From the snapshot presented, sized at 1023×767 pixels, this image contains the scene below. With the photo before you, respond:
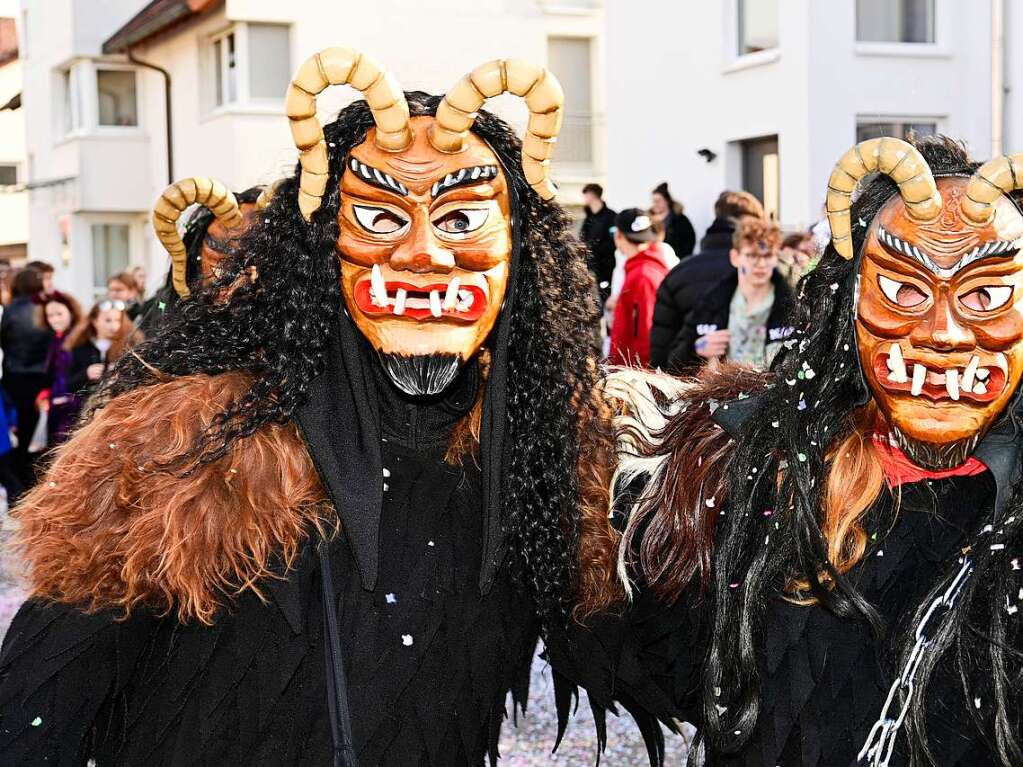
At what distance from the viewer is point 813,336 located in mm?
2455

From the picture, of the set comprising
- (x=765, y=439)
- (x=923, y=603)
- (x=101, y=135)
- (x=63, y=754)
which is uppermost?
(x=101, y=135)

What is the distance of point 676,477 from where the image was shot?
8.36ft

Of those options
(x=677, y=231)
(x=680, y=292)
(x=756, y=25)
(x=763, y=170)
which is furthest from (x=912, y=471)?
(x=756, y=25)

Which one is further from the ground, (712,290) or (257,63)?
(257,63)

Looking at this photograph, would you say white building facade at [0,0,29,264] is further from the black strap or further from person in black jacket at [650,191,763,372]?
the black strap

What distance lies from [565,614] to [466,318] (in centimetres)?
57

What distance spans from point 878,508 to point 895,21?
35.5 feet

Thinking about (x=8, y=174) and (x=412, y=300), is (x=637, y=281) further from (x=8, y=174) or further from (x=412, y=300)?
(x=8, y=174)

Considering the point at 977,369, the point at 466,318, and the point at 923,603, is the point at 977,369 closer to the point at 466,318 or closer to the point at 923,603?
the point at 923,603

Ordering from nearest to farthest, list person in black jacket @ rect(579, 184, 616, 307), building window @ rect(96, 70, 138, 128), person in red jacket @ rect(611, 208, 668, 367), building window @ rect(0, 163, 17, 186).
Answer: person in red jacket @ rect(611, 208, 668, 367), person in black jacket @ rect(579, 184, 616, 307), building window @ rect(96, 70, 138, 128), building window @ rect(0, 163, 17, 186)

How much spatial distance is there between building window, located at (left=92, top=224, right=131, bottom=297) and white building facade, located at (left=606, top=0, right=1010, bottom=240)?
34.7ft

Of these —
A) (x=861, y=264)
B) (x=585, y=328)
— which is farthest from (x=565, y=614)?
(x=861, y=264)

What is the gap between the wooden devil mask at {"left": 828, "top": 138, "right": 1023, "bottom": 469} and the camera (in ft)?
7.41

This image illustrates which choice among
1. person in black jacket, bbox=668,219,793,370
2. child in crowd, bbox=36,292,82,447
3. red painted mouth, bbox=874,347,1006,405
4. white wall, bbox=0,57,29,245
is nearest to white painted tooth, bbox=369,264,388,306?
red painted mouth, bbox=874,347,1006,405
